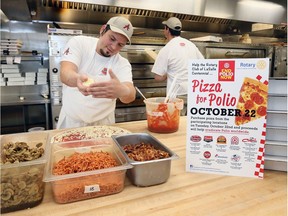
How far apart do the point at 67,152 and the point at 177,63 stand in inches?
79.6

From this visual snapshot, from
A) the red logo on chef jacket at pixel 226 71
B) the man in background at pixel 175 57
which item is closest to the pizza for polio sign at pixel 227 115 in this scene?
the red logo on chef jacket at pixel 226 71

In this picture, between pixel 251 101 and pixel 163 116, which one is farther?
pixel 163 116

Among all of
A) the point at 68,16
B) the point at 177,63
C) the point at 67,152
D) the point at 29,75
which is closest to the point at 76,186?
the point at 67,152

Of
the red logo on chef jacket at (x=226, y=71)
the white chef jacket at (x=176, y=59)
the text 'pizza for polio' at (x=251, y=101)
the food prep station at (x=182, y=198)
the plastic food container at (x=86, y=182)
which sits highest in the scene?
the white chef jacket at (x=176, y=59)

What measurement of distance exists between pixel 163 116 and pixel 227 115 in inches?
21.4

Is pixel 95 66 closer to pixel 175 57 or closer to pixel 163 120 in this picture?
pixel 163 120

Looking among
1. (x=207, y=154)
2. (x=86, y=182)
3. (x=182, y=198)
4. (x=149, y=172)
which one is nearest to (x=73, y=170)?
(x=86, y=182)

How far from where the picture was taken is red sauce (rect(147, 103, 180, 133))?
1381mm

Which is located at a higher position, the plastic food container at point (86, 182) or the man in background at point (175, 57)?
the man in background at point (175, 57)

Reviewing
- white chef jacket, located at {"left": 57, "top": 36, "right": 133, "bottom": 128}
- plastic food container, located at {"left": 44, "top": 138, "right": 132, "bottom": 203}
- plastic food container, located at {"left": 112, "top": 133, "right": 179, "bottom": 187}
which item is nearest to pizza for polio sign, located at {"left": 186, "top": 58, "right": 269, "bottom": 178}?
plastic food container, located at {"left": 112, "top": 133, "right": 179, "bottom": 187}

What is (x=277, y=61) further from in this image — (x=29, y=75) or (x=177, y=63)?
(x=29, y=75)

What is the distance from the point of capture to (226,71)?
0.87 meters

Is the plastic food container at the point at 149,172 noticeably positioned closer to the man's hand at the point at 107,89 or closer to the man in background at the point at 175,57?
the man's hand at the point at 107,89

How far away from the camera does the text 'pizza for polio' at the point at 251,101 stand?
2.76 ft
